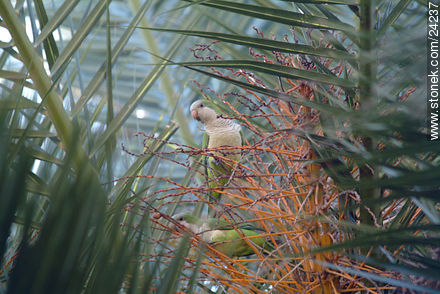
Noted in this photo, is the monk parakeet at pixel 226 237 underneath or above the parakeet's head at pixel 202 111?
underneath

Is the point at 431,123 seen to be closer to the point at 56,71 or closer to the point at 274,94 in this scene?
the point at 274,94

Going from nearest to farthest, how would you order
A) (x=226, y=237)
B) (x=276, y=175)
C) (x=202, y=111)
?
1. (x=276, y=175)
2. (x=226, y=237)
3. (x=202, y=111)

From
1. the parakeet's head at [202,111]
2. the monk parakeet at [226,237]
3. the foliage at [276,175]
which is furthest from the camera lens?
the parakeet's head at [202,111]

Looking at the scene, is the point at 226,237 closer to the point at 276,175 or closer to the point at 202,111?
the point at 276,175

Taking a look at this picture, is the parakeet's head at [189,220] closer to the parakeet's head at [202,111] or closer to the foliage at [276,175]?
the foliage at [276,175]

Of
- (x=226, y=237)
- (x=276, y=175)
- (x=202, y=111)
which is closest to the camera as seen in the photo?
(x=276, y=175)

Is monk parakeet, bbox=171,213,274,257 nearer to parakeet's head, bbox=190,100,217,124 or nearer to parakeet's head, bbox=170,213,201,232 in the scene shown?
parakeet's head, bbox=170,213,201,232

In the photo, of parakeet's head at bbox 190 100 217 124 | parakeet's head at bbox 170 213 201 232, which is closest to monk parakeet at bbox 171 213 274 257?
parakeet's head at bbox 170 213 201 232

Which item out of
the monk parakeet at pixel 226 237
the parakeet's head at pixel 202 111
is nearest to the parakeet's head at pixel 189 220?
the monk parakeet at pixel 226 237

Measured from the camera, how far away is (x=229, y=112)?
0.80 m

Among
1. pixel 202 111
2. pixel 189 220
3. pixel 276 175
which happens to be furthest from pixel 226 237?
pixel 202 111

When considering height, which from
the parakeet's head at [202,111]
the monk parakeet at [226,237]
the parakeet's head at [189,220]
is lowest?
the monk parakeet at [226,237]

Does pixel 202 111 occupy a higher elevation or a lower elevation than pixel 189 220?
higher

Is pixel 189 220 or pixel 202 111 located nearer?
pixel 189 220
